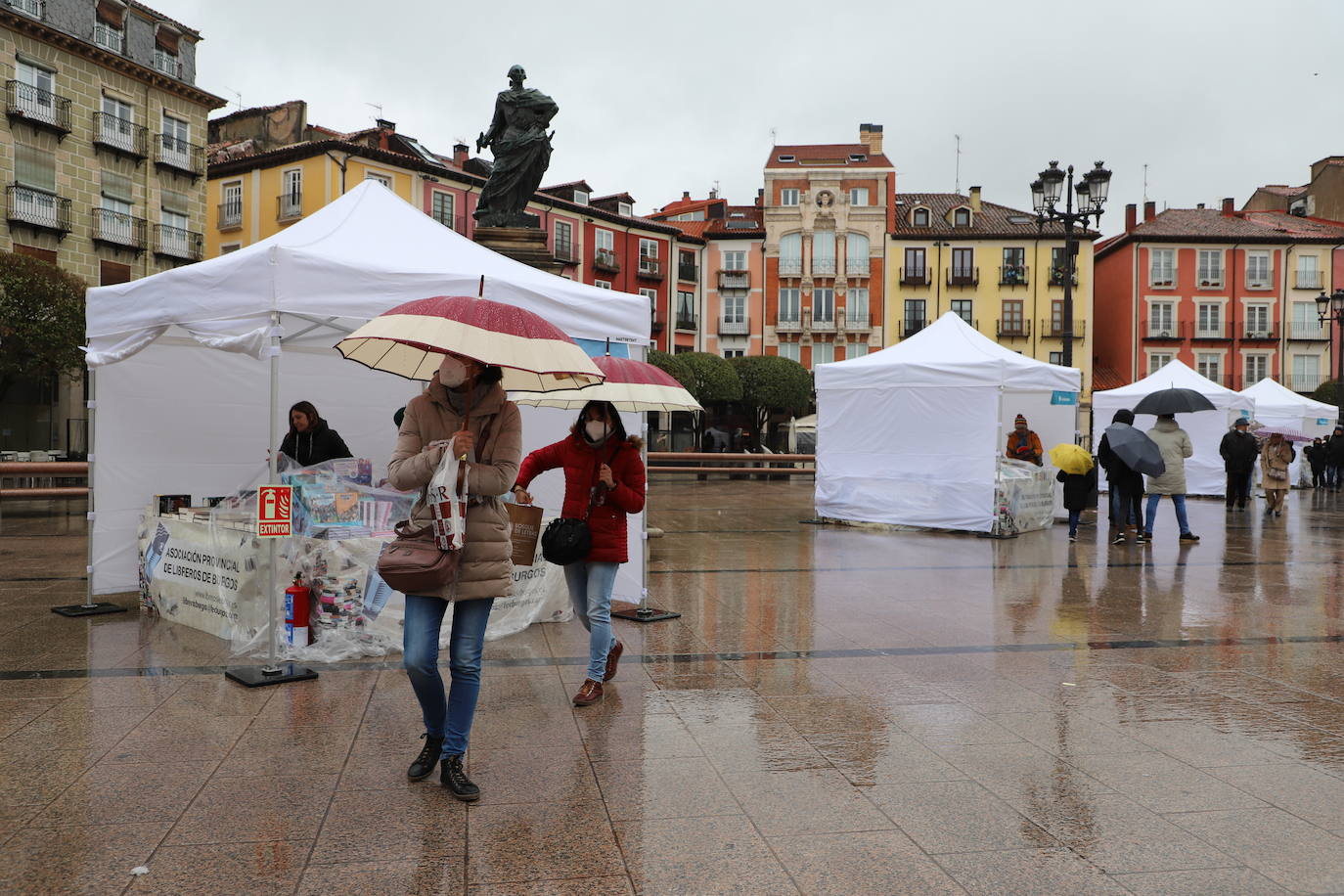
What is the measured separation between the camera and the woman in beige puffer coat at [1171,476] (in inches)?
518

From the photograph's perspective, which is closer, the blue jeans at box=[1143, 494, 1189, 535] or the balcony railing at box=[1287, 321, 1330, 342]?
the blue jeans at box=[1143, 494, 1189, 535]

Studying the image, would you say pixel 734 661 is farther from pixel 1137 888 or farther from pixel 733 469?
pixel 733 469

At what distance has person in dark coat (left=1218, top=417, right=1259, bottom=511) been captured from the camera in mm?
19328

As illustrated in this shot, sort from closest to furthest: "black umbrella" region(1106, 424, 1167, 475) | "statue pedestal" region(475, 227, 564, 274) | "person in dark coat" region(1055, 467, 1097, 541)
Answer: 1. "statue pedestal" region(475, 227, 564, 274)
2. "black umbrella" region(1106, 424, 1167, 475)
3. "person in dark coat" region(1055, 467, 1097, 541)

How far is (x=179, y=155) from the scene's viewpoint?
3619 centimetres

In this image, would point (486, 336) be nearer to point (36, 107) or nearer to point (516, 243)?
point (516, 243)

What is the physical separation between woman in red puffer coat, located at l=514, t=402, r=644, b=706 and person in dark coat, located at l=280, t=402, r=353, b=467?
298cm

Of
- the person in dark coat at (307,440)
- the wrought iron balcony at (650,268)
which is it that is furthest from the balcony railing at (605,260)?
the person in dark coat at (307,440)

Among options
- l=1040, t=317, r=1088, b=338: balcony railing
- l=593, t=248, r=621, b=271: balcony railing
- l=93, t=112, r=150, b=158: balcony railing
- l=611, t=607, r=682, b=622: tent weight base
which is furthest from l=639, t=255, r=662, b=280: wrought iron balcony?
l=611, t=607, r=682, b=622: tent weight base

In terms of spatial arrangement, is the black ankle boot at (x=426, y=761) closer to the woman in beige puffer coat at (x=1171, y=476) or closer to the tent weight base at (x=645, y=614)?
the tent weight base at (x=645, y=614)

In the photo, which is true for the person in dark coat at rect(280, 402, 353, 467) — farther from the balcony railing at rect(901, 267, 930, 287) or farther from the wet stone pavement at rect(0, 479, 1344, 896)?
the balcony railing at rect(901, 267, 930, 287)

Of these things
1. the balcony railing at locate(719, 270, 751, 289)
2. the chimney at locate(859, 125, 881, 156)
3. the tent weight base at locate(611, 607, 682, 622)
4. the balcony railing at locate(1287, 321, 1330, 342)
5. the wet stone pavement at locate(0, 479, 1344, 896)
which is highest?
the chimney at locate(859, 125, 881, 156)

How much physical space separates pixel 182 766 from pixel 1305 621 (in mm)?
7636

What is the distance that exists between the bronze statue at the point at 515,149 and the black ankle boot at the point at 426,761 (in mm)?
8467
